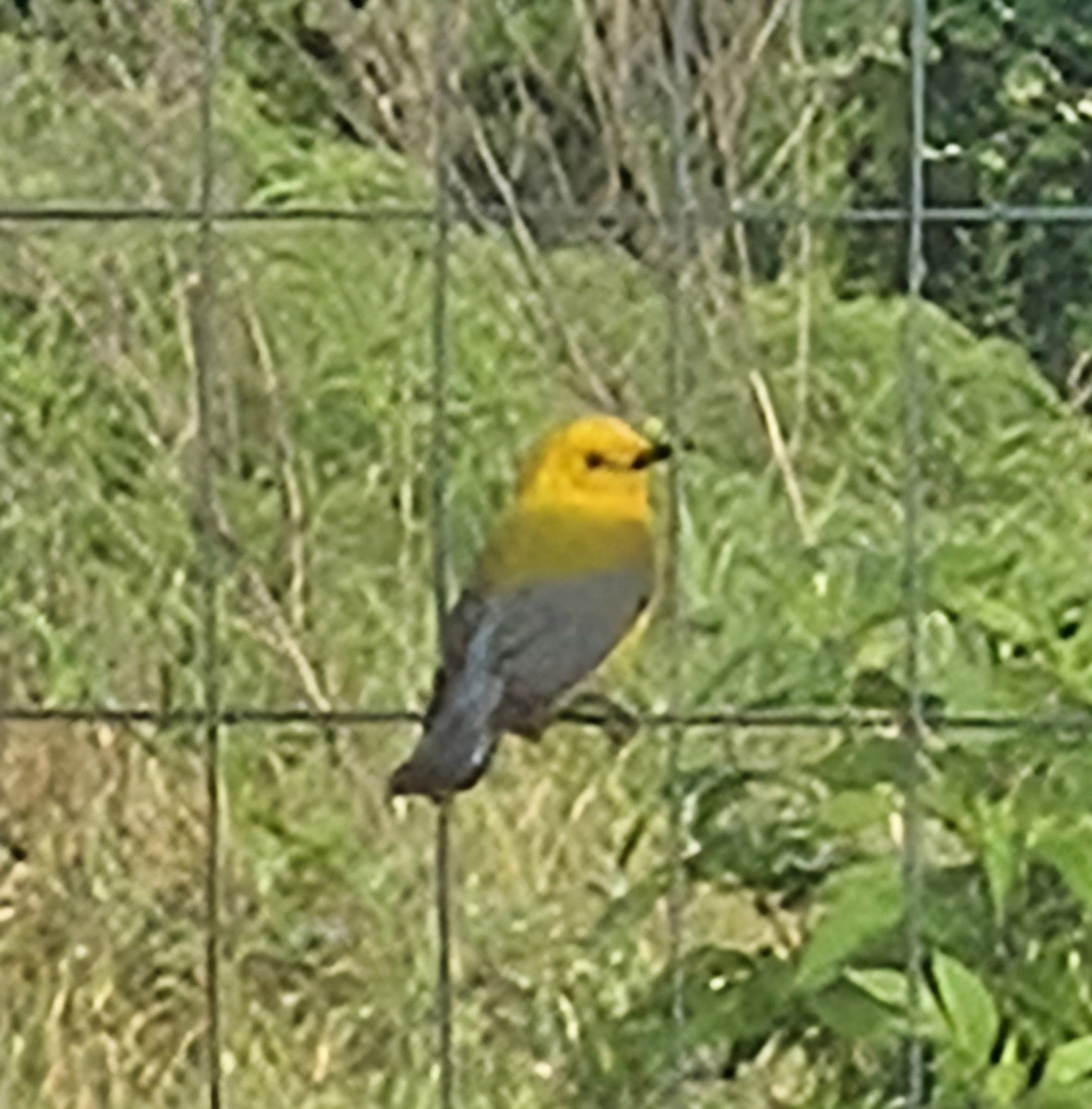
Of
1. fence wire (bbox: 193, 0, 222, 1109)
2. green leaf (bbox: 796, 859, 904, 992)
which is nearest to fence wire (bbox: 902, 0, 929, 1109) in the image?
green leaf (bbox: 796, 859, 904, 992)

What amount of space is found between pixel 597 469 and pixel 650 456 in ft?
0.08

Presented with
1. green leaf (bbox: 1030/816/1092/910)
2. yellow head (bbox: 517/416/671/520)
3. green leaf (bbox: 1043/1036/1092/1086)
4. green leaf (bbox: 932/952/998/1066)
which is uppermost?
yellow head (bbox: 517/416/671/520)

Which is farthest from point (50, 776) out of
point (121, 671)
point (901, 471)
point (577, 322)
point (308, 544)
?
point (901, 471)

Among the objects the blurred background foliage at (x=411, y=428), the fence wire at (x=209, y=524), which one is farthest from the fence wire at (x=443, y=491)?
the fence wire at (x=209, y=524)

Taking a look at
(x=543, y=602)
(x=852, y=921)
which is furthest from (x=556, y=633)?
(x=852, y=921)

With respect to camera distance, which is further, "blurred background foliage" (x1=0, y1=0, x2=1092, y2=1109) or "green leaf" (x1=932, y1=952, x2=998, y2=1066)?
"blurred background foliage" (x1=0, y1=0, x2=1092, y2=1109)

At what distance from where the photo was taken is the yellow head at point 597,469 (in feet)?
2.96

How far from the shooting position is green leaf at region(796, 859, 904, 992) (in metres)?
0.90

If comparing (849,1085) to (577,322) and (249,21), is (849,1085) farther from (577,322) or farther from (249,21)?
(249,21)

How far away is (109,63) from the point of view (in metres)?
1.12

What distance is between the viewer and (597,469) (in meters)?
0.90

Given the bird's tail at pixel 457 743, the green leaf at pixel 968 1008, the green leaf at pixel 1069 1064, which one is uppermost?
the bird's tail at pixel 457 743

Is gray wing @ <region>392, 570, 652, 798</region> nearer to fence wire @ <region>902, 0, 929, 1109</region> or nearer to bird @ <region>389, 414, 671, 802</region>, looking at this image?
bird @ <region>389, 414, 671, 802</region>

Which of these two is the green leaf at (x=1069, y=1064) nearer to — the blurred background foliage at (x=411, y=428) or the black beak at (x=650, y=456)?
the blurred background foliage at (x=411, y=428)
